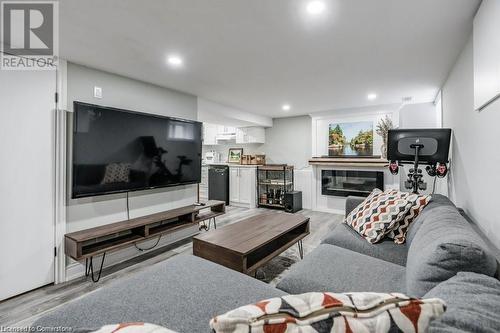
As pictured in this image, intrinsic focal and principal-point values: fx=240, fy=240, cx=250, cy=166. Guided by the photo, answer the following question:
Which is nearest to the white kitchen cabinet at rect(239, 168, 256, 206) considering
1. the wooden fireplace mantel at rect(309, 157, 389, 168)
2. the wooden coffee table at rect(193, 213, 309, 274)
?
the wooden fireplace mantel at rect(309, 157, 389, 168)

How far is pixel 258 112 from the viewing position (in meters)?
5.22

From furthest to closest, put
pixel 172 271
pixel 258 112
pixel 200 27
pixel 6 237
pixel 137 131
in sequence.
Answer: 1. pixel 258 112
2. pixel 137 131
3. pixel 6 237
4. pixel 200 27
5. pixel 172 271

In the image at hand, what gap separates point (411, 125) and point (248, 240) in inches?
156

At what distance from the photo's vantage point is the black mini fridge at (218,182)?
19.7ft

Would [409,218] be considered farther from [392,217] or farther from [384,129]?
[384,129]

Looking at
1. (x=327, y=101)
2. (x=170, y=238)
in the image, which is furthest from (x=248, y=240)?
(x=327, y=101)

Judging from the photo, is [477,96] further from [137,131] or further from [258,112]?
[258,112]

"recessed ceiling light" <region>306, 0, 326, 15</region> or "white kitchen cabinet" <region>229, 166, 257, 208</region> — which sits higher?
"recessed ceiling light" <region>306, 0, 326, 15</region>

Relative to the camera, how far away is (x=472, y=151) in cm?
190

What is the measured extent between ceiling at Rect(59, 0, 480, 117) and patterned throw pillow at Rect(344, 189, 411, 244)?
1354 millimetres

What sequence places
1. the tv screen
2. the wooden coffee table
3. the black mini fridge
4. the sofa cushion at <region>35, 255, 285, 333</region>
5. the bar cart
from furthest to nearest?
the black mini fridge → the bar cart → the tv screen → the wooden coffee table → the sofa cushion at <region>35, 255, 285, 333</region>

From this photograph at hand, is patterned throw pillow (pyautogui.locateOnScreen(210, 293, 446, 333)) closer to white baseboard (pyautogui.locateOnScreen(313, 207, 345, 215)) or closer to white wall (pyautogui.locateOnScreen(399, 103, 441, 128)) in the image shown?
white wall (pyautogui.locateOnScreen(399, 103, 441, 128))

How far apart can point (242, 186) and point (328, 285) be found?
14.8 feet

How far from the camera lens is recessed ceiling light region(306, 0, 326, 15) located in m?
1.53
